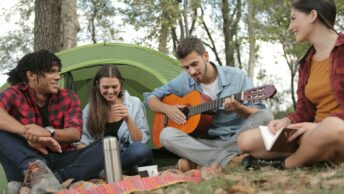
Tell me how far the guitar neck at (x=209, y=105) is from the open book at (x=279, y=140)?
2.41ft

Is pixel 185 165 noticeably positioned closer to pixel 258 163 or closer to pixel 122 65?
pixel 258 163

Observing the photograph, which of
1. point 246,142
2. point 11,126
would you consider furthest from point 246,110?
point 11,126

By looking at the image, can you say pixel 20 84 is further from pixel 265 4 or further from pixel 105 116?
pixel 265 4

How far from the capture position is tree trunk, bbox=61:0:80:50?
359 inches

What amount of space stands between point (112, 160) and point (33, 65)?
3.64 feet

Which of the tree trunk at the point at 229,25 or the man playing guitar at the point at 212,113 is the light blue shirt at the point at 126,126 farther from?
the tree trunk at the point at 229,25

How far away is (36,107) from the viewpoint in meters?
3.97

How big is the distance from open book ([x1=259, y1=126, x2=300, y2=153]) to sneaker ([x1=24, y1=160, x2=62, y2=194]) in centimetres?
130

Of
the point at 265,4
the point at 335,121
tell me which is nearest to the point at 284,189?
the point at 335,121

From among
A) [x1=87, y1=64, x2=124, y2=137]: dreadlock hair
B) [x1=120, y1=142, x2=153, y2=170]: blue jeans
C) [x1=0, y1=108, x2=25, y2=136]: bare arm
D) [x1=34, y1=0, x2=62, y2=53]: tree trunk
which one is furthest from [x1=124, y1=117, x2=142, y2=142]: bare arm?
[x1=34, y1=0, x2=62, y2=53]: tree trunk

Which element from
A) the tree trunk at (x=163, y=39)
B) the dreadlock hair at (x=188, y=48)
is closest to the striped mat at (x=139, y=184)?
the dreadlock hair at (x=188, y=48)

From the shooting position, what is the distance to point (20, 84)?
13.0 feet

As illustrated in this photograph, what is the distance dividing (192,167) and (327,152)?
1391mm

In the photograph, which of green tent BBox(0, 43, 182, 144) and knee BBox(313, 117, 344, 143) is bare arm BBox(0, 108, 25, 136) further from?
knee BBox(313, 117, 344, 143)
